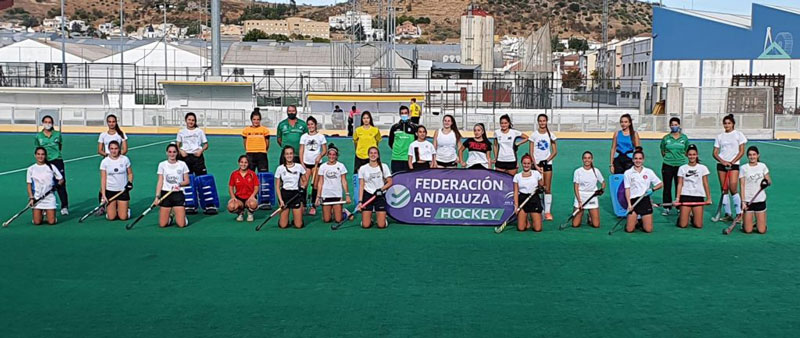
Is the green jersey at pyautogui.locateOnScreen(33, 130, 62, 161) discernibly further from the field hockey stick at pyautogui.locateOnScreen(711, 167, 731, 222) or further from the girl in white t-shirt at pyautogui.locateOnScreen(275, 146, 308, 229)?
the field hockey stick at pyautogui.locateOnScreen(711, 167, 731, 222)

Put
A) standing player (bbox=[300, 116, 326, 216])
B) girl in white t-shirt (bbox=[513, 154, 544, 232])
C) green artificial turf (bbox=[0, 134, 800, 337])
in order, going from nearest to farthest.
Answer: green artificial turf (bbox=[0, 134, 800, 337]) → girl in white t-shirt (bbox=[513, 154, 544, 232]) → standing player (bbox=[300, 116, 326, 216])

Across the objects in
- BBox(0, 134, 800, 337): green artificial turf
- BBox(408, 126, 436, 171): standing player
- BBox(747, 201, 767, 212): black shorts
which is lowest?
BBox(0, 134, 800, 337): green artificial turf

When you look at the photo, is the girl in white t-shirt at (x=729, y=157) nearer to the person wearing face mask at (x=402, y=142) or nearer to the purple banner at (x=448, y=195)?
the purple banner at (x=448, y=195)

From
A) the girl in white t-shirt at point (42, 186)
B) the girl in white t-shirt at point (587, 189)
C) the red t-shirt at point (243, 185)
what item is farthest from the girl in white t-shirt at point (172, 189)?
the girl in white t-shirt at point (587, 189)

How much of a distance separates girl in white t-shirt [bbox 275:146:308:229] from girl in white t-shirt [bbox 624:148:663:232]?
4.75m

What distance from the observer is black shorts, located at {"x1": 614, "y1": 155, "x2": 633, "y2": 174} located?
46.3 ft

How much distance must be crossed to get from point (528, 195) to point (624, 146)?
2.51 m

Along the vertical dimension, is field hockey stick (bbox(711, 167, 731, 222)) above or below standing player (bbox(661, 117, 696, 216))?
below

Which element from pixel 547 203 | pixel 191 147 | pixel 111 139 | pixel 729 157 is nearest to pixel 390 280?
pixel 547 203

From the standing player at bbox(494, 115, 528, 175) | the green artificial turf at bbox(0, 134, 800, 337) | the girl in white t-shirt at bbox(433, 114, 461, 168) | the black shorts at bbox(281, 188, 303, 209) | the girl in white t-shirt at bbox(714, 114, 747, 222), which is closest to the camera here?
the green artificial turf at bbox(0, 134, 800, 337)

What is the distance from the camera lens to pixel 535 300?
8.56 metres

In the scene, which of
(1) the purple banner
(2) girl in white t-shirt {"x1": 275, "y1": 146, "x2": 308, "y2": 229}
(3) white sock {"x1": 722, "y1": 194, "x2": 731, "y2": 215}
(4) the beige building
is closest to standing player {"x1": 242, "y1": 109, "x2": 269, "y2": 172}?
(2) girl in white t-shirt {"x1": 275, "y1": 146, "x2": 308, "y2": 229}

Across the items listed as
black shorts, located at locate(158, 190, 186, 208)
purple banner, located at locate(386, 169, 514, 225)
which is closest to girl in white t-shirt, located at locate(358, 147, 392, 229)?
purple banner, located at locate(386, 169, 514, 225)

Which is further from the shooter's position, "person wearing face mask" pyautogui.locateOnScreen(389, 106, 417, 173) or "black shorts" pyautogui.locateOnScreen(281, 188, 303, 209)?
"person wearing face mask" pyautogui.locateOnScreen(389, 106, 417, 173)
